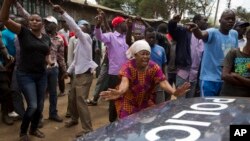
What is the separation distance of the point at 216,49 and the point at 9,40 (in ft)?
11.3

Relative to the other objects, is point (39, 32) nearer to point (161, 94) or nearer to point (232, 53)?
point (161, 94)

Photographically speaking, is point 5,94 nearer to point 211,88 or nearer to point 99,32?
point 99,32

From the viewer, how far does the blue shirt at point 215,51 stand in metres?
4.54

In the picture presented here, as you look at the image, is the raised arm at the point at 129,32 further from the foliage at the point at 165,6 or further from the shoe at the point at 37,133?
the foliage at the point at 165,6

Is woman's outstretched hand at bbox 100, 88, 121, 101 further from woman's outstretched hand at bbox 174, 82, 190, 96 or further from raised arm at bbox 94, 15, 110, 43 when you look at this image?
raised arm at bbox 94, 15, 110, 43

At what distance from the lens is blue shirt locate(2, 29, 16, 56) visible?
627 centimetres

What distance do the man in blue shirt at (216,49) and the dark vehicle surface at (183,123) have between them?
6.27 ft

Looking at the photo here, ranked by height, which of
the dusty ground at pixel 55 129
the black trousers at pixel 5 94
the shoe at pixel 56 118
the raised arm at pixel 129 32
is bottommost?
the dusty ground at pixel 55 129

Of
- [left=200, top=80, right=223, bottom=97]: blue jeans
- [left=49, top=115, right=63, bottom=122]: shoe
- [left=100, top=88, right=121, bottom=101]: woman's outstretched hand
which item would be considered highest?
[left=100, top=88, right=121, bottom=101]: woman's outstretched hand

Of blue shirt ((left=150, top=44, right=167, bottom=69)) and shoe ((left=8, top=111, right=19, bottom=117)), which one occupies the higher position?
blue shirt ((left=150, top=44, right=167, bottom=69))

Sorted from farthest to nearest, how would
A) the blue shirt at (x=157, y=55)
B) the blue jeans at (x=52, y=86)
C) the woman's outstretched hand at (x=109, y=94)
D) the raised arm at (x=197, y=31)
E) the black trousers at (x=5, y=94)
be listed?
the blue jeans at (x=52, y=86) < the black trousers at (x=5, y=94) < the blue shirt at (x=157, y=55) < the raised arm at (x=197, y=31) < the woman's outstretched hand at (x=109, y=94)

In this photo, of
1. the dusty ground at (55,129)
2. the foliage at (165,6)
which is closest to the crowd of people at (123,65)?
the dusty ground at (55,129)

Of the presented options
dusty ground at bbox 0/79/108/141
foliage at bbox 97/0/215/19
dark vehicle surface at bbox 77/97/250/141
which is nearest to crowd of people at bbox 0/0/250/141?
dusty ground at bbox 0/79/108/141

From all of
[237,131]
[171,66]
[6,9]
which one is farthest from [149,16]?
[237,131]
